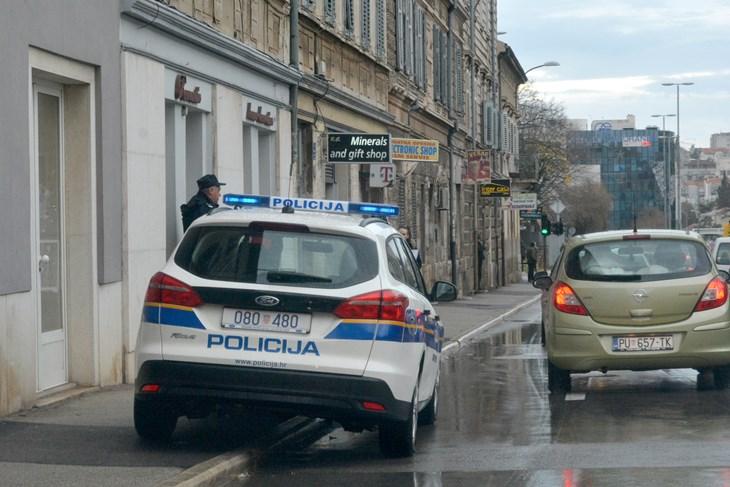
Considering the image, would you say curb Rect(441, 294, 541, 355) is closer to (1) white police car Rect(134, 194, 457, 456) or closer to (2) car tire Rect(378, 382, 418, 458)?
(2) car tire Rect(378, 382, 418, 458)

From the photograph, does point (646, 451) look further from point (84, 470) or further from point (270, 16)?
point (270, 16)

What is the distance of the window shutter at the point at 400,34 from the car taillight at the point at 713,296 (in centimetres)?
1932

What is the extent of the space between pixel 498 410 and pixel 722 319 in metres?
2.33

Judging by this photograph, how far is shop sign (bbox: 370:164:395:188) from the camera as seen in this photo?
25484 mm

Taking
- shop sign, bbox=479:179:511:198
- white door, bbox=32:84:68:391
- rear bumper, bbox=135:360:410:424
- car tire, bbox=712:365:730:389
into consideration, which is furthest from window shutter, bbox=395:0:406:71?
rear bumper, bbox=135:360:410:424

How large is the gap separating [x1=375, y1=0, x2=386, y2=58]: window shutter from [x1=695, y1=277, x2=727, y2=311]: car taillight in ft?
55.0

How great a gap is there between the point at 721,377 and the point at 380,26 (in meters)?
17.4

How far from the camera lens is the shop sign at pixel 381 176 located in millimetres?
25484

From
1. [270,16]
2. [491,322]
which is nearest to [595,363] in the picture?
[270,16]

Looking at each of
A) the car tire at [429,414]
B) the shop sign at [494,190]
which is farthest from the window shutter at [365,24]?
the shop sign at [494,190]

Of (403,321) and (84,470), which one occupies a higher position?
(403,321)

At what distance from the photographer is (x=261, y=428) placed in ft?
34.9

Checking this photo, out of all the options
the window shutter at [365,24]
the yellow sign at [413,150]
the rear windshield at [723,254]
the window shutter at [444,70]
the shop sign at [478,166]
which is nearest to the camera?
the yellow sign at [413,150]

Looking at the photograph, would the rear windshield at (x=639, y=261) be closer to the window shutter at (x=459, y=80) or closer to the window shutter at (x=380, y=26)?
the window shutter at (x=380, y=26)
